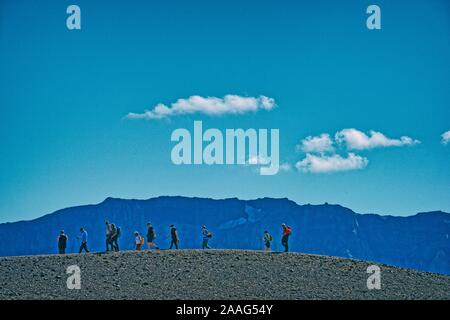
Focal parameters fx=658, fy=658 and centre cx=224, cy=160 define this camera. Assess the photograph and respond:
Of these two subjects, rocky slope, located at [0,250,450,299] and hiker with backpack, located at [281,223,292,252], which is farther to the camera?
hiker with backpack, located at [281,223,292,252]

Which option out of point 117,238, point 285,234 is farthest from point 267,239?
point 117,238

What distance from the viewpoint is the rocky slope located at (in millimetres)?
30062

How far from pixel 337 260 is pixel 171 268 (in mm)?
9298

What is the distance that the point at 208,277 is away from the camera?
1276 inches

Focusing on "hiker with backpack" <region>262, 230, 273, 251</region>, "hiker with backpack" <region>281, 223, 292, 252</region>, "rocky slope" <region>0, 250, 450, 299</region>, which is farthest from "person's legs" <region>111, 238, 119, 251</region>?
"hiker with backpack" <region>281, 223, 292, 252</region>

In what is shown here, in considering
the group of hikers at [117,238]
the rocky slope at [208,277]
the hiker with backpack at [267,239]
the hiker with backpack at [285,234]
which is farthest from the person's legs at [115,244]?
the hiker with backpack at [285,234]

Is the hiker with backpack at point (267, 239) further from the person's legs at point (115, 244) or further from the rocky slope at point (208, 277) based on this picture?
the person's legs at point (115, 244)

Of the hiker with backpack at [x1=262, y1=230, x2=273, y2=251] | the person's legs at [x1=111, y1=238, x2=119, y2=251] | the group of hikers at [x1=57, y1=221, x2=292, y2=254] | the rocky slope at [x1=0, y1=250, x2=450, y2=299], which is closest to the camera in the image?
the rocky slope at [x1=0, y1=250, x2=450, y2=299]

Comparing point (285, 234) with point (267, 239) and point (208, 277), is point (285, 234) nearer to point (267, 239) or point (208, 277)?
point (267, 239)

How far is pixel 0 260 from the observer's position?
35.7 metres

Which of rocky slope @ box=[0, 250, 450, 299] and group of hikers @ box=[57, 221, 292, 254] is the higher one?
group of hikers @ box=[57, 221, 292, 254]

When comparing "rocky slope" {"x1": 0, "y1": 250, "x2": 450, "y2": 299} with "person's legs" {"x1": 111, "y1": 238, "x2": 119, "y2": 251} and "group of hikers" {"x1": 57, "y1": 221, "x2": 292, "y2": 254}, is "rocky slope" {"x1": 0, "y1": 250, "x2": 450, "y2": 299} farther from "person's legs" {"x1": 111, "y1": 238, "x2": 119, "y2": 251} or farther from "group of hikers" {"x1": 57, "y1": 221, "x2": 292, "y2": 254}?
"person's legs" {"x1": 111, "y1": 238, "x2": 119, "y2": 251}
